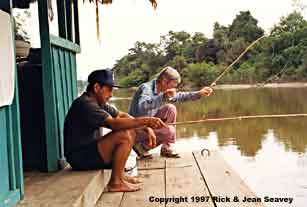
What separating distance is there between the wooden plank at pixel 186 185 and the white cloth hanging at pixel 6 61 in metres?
1.15

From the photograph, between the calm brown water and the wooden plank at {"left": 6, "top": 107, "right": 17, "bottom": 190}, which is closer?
the wooden plank at {"left": 6, "top": 107, "right": 17, "bottom": 190}

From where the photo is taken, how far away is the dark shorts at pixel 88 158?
2.88 m

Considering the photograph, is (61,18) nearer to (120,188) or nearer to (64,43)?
(64,43)

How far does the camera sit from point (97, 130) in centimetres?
300

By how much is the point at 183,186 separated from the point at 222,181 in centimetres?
32

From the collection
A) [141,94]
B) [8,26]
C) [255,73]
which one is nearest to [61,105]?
[141,94]

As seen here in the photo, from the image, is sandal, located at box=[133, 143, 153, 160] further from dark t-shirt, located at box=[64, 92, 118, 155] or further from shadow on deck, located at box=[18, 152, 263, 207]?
dark t-shirt, located at box=[64, 92, 118, 155]

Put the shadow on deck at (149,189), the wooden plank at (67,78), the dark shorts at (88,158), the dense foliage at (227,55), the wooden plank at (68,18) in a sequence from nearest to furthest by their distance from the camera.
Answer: the shadow on deck at (149,189) < the dark shorts at (88,158) < the wooden plank at (67,78) < the wooden plank at (68,18) < the dense foliage at (227,55)

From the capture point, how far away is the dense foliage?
963 cm

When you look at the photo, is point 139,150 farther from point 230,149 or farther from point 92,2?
point 230,149

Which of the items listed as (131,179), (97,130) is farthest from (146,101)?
(97,130)

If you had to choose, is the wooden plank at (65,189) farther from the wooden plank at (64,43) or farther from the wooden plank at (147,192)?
the wooden plank at (64,43)

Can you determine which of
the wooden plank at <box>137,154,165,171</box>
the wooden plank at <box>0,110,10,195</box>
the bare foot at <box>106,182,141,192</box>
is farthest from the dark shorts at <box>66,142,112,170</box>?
the wooden plank at <box>137,154,165,171</box>

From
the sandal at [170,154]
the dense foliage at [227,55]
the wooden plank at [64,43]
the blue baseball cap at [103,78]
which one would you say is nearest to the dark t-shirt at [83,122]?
the blue baseball cap at [103,78]
